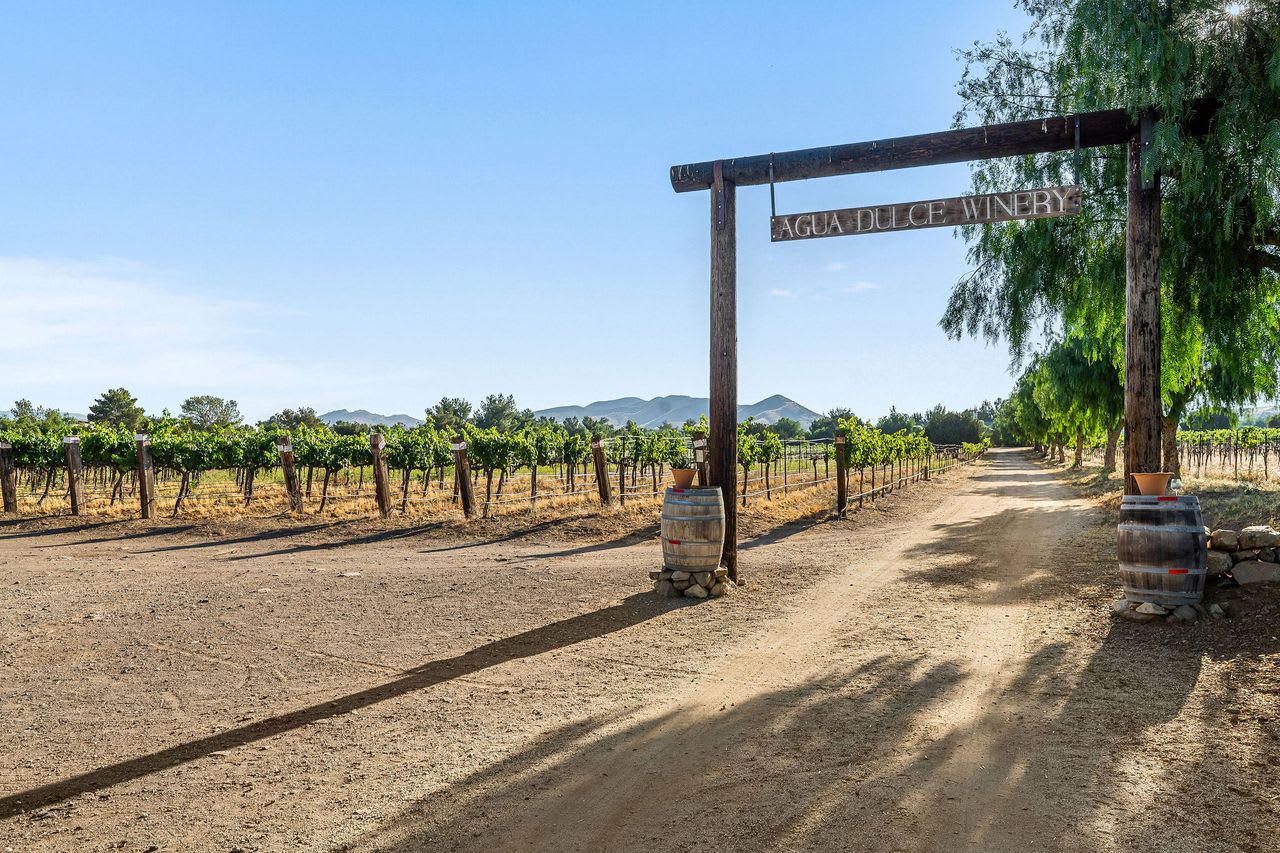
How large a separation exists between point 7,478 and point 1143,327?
1971 centimetres

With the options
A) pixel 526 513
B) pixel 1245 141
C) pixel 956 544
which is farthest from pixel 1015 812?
pixel 526 513

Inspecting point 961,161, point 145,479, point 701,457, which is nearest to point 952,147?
point 961,161

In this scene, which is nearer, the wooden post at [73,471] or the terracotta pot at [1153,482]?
the terracotta pot at [1153,482]

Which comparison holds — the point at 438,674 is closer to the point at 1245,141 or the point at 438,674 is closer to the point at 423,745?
the point at 423,745

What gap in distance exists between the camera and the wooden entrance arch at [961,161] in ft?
20.7

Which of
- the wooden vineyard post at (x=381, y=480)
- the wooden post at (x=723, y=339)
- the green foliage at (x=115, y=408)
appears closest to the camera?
the wooden post at (x=723, y=339)

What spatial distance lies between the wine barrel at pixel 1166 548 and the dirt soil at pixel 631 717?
28cm

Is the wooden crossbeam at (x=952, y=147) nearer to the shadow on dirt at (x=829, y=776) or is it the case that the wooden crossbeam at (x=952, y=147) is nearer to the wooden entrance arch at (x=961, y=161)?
the wooden entrance arch at (x=961, y=161)

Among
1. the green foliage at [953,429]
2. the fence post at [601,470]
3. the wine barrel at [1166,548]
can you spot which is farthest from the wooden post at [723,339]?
the green foliage at [953,429]

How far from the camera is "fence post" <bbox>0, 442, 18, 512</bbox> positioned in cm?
1551

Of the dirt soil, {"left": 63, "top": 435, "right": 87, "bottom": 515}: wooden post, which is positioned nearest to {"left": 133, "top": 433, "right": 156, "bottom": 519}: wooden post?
{"left": 63, "top": 435, "right": 87, "bottom": 515}: wooden post

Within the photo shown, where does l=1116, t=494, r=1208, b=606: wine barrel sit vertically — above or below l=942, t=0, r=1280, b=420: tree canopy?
below

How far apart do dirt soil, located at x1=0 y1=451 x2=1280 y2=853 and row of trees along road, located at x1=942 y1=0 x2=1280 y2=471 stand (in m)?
3.34

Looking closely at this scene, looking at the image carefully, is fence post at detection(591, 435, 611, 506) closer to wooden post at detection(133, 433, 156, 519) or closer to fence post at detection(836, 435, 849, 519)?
fence post at detection(836, 435, 849, 519)
